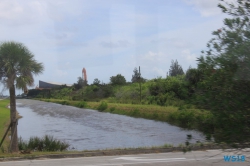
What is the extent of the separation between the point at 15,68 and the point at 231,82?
460 inches

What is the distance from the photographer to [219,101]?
4.16 m

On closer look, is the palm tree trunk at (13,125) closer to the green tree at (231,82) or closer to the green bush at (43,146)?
the green bush at (43,146)

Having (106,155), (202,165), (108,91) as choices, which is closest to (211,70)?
(202,165)

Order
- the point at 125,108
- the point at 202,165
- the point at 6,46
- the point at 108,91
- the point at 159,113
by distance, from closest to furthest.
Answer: the point at 202,165
the point at 6,46
the point at 159,113
the point at 125,108
the point at 108,91

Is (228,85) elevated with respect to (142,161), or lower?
elevated

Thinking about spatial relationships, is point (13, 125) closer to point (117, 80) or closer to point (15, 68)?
point (15, 68)

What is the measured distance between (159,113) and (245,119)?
108 ft

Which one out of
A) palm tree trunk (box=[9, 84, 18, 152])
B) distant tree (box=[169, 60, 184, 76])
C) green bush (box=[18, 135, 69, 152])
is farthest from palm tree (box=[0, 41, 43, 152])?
distant tree (box=[169, 60, 184, 76])

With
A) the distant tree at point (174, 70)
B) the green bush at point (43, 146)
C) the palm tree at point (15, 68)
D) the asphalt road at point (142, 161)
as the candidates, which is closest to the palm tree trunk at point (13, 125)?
the palm tree at point (15, 68)

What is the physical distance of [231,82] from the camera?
4.13 meters

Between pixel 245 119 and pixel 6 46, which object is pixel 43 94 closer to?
pixel 6 46

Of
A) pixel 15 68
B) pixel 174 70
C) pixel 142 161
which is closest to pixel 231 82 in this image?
pixel 142 161

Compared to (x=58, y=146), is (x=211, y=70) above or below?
above

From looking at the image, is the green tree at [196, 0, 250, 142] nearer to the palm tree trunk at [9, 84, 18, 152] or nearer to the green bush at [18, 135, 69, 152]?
the palm tree trunk at [9, 84, 18, 152]
